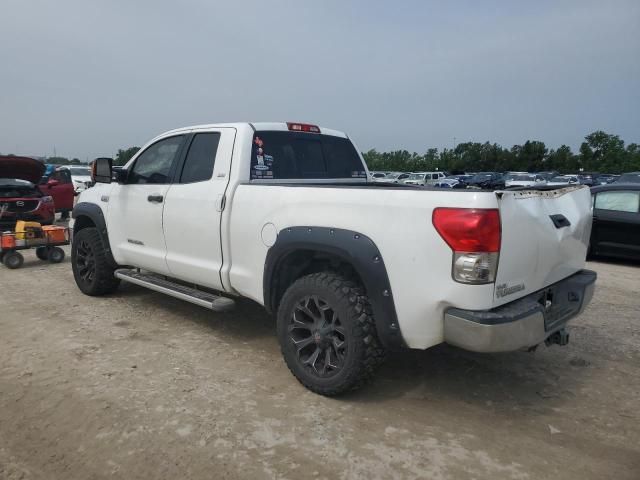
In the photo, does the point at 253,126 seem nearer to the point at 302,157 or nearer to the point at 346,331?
the point at 302,157

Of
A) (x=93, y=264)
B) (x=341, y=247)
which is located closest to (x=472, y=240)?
(x=341, y=247)

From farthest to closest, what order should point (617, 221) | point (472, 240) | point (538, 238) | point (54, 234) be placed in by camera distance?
point (617, 221) < point (54, 234) < point (538, 238) < point (472, 240)

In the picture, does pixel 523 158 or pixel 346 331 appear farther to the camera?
pixel 523 158

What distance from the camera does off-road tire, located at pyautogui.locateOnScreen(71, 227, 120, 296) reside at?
5.66m

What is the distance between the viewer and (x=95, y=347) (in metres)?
4.32

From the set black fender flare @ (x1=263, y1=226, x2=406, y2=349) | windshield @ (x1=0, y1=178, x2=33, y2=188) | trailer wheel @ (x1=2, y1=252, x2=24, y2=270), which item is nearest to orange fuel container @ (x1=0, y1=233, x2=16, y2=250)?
trailer wheel @ (x1=2, y1=252, x2=24, y2=270)

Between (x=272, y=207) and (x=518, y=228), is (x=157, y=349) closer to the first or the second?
(x=272, y=207)

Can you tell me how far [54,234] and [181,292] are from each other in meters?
4.80

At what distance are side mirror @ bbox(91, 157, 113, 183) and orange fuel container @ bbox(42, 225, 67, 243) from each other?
363cm

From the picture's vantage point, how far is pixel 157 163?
5.00m

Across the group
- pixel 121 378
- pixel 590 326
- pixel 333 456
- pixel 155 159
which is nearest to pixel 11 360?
pixel 121 378

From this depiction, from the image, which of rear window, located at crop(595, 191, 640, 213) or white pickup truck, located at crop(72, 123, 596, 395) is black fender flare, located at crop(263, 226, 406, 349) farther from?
rear window, located at crop(595, 191, 640, 213)

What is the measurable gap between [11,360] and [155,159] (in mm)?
2201

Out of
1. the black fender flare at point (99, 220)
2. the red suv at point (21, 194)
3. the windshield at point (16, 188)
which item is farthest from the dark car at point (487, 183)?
the windshield at point (16, 188)
